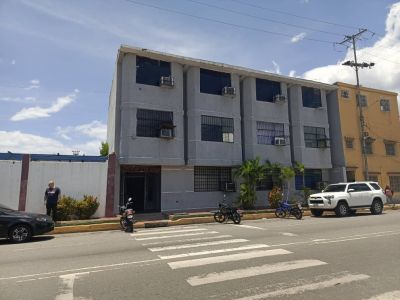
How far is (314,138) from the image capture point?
86.5ft

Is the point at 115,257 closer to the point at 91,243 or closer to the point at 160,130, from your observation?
the point at 91,243

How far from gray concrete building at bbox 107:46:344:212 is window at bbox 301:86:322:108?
663 millimetres

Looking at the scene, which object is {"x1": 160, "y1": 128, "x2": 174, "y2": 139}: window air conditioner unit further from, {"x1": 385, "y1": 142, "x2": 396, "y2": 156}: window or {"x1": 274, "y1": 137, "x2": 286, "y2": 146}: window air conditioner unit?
{"x1": 385, "y1": 142, "x2": 396, "y2": 156}: window

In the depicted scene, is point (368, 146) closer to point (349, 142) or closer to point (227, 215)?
point (349, 142)

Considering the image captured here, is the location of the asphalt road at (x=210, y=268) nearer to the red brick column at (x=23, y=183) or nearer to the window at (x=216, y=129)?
the red brick column at (x=23, y=183)

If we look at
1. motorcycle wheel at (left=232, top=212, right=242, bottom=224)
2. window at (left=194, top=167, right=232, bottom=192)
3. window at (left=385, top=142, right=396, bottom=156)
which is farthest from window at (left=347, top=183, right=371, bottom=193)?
window at (left=385, top=142, right=396, bottom=156)

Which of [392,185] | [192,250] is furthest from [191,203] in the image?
[392,185]

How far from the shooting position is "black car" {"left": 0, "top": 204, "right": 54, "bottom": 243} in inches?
470

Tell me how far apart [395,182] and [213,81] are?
18.9 metres

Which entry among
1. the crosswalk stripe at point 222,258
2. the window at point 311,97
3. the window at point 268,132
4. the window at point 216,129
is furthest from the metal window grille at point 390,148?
the crosswalk stripe at point 222,258

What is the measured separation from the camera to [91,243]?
36.6ft

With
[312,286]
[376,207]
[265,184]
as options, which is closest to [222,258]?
[312,286]

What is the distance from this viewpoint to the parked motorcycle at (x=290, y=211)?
59.2 feet

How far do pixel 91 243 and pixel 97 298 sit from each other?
19.7ft
